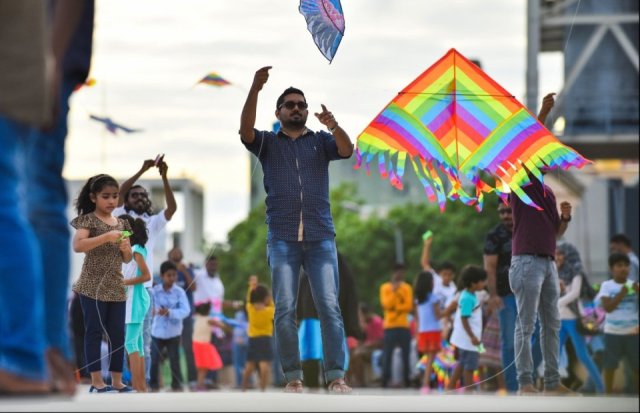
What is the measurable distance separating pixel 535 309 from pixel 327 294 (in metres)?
1.77

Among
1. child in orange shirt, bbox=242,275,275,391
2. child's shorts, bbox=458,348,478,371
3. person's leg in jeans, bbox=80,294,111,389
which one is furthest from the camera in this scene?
child in orange shirt, bbox=242,275,275,391

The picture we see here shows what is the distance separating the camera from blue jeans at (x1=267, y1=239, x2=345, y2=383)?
348 inches

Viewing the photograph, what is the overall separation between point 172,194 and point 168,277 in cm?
257

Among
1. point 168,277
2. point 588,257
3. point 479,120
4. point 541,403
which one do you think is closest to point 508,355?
point 479,120

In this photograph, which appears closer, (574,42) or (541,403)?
(541,403)

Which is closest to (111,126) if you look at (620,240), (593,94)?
(620,240)

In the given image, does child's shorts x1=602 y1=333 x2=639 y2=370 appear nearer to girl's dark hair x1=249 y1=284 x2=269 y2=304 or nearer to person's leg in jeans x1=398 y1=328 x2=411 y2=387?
girl's dark hair x1=249 y1=284 x2=269 y2=304

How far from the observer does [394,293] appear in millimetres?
19031

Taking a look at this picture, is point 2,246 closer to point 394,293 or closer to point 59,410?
point 59,410

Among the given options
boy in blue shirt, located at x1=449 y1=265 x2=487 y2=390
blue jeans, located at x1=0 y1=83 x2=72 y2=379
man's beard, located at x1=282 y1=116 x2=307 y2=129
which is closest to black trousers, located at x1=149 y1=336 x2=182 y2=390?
boy in blue shirt, located at x1=449 y1=265 x2=487 y2=390

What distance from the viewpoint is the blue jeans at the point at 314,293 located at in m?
8.83

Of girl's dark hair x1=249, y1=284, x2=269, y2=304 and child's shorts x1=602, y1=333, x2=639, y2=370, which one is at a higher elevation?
girl's dark hair x1=249, y1=284, x2=269, y2=304

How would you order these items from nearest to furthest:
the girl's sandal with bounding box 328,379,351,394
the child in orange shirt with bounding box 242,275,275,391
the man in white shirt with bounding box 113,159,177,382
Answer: the girl's sandal with bounding box 328,379,351,394 → the man in white shirt with bounding box 113,159,177,382 → the child in orange shirt with bounding box 242,275,275,391

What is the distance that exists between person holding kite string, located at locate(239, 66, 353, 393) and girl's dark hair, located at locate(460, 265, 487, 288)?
546 centimetres
